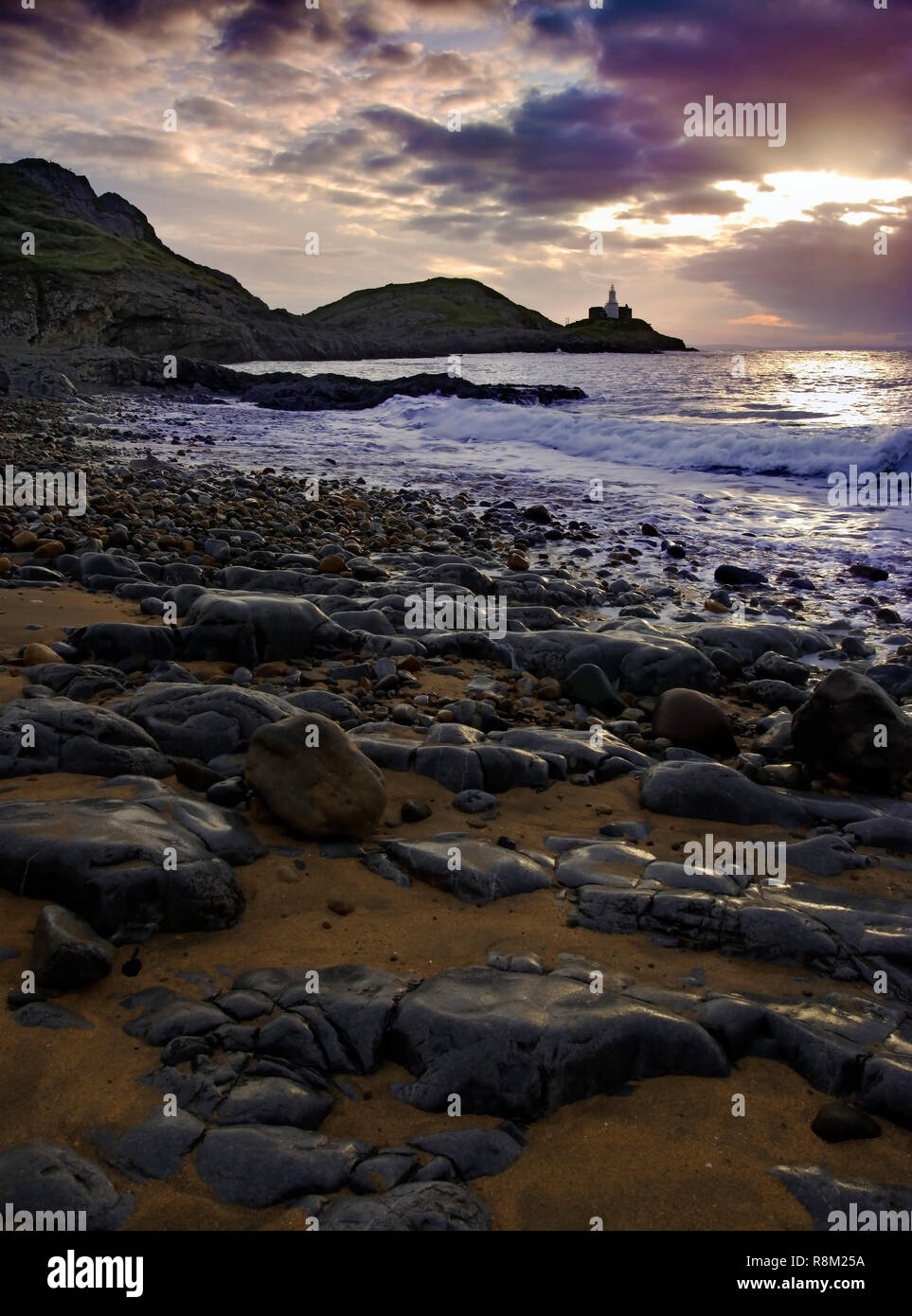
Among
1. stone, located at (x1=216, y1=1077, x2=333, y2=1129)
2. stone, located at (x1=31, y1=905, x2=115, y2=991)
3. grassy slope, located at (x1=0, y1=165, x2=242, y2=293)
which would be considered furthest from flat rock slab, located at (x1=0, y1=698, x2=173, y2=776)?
grassy slope, located at (x1=0, y1=165, x2=242, y2=293)

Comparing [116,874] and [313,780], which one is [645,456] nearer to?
[313,780]

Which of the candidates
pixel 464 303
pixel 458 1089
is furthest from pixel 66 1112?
pixel 464 303

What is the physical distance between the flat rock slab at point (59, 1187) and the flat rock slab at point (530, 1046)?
2.79 ft

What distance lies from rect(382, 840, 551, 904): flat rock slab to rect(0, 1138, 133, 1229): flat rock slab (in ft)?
5.89

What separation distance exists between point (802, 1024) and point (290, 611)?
481cm

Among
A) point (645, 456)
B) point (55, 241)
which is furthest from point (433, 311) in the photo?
point (645, 456)

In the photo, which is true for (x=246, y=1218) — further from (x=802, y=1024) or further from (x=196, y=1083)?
(x=802, y=1024)

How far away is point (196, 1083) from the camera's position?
262 centimetres

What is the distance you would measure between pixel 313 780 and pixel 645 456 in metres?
20.3

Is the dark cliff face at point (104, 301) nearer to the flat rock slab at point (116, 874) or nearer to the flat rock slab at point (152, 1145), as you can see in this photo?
the flat rock slab at point (116, 874)

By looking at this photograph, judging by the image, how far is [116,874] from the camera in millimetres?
3242

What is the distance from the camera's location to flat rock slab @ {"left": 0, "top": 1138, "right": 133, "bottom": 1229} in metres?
2.21

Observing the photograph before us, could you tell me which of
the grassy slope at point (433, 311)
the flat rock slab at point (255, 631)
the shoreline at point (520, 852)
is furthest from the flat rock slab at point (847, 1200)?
the grassy slope at point (433, 311)

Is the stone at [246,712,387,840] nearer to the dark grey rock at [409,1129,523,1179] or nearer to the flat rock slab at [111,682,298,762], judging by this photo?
the flat rock slab at [111,682,298,762]
